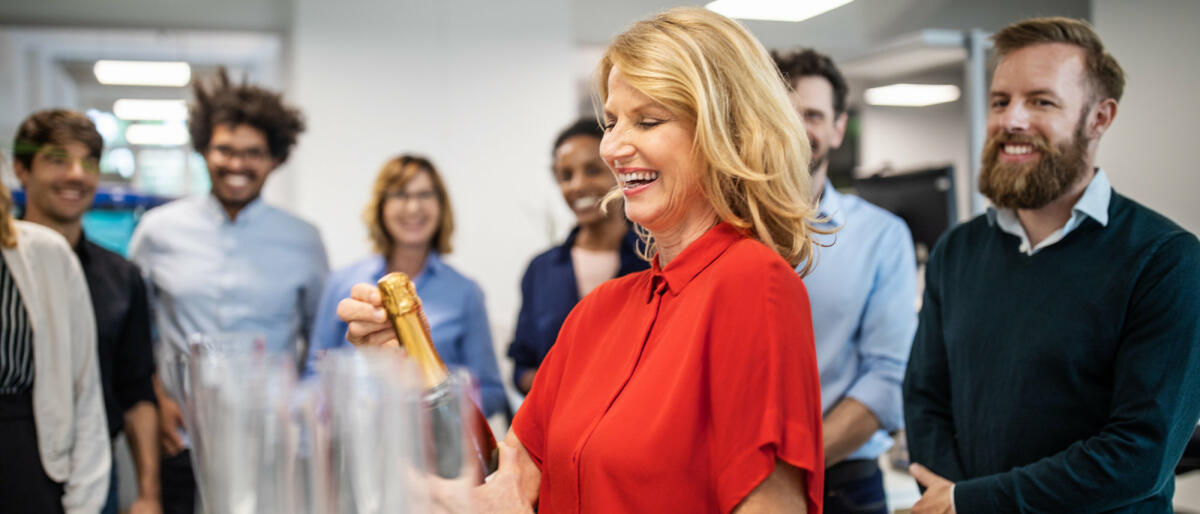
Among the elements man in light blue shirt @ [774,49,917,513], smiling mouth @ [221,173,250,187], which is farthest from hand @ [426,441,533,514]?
smiling mouth @ [221,173,250,187]

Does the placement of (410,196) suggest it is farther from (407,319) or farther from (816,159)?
(407,319)

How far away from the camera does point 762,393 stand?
0.82 m

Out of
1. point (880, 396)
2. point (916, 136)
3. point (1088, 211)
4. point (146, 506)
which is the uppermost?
point (916, 136)

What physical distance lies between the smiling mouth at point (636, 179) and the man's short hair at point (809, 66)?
1052 mm

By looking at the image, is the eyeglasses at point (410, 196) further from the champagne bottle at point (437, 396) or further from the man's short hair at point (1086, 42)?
the champagne bottle at point (437, 396)

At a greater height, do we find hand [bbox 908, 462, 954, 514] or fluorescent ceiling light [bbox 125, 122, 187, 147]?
fluorescent ceiling light [bbox 125, 122, 187, 147]

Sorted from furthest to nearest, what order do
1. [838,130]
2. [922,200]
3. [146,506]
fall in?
[922,200], [146,506], [838,130]

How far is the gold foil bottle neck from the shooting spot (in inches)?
30.8

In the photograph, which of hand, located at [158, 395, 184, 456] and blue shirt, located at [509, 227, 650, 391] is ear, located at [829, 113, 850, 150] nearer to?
blue shirt, located at [509, 227, 650, 391]

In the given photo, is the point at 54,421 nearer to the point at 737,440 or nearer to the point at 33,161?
the point at 33,161

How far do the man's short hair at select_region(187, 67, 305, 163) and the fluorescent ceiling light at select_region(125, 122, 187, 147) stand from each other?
6.40ft

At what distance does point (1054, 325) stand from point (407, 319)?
3.55ft

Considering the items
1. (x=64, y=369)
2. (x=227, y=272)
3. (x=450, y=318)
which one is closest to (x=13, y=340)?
(x=64, y=369)

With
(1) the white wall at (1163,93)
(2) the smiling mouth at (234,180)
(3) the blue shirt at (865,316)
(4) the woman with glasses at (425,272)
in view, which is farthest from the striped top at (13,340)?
(1) the white wall at (1163,93)
